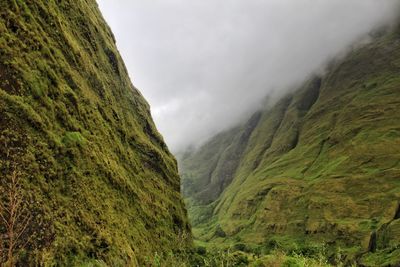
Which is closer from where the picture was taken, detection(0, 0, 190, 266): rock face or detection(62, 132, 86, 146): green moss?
detection(0, 0, 190, 266): rock face

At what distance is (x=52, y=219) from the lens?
4494 centimetres

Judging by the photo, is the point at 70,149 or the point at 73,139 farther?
the point at 73,139

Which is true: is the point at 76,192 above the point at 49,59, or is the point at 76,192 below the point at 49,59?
below

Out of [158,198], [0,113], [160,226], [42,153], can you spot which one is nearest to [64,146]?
[42,153]

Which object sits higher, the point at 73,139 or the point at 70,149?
the point at 73,139

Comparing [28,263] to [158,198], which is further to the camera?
[158,198]

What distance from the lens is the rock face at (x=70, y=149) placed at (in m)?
44.6

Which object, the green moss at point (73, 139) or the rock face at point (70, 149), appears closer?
the rock face at point (70, 149)

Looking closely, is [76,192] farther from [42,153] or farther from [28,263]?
[28,263]

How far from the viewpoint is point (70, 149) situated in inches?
2212

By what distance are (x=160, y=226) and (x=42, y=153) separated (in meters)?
40.4

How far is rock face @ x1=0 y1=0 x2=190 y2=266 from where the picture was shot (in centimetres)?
4459

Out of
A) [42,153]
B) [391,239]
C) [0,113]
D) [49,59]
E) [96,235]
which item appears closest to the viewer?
[0,113]

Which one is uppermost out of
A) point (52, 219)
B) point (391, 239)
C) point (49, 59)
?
point (49, 59)
